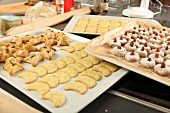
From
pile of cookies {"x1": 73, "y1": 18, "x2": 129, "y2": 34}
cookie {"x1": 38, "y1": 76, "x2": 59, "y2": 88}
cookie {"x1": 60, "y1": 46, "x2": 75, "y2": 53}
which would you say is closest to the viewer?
cookie {"x1": 38, "y1": 76, "x2": 59, "y2": 88}

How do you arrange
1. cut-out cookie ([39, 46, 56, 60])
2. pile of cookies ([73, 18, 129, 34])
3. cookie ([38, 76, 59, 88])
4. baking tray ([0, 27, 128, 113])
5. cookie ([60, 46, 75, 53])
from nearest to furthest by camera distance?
baking tray ([0, 27, 128, 113]) < cookie ([38, 76, 59, 88]) < cut-out cookie ([39, 46, 56, 60]) < cookie ([60, 46, 75, 53]) < pile of cookies ([73, 18, 129, 34])

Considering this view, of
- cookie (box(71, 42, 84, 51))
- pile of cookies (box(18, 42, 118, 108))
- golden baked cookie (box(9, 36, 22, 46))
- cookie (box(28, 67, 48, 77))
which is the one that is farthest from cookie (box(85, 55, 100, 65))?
golden baked cookie (box(9, 36, 22, 46))

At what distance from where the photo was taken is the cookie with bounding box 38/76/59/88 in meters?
0.86

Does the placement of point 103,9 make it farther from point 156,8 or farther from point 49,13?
point 156,8

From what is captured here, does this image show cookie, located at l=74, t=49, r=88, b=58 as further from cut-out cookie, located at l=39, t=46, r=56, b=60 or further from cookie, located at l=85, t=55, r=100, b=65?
cut-out cookie, located at l=39, t=46, r=56, b=60

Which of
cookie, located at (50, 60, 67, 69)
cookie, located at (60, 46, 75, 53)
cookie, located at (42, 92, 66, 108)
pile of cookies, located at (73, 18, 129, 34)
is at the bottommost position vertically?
cookie, located at (42, 92, 66, 108)

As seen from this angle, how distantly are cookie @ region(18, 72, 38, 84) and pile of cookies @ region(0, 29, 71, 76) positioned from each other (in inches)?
1.7

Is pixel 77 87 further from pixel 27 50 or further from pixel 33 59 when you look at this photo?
pixel 27 50

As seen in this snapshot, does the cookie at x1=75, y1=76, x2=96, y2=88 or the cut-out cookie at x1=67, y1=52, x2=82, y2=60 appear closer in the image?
the cookie at x1=75, y1=76, x2=96, y2=88

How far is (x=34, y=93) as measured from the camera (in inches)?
31.9

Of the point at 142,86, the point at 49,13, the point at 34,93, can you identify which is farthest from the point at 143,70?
the point at 49,13

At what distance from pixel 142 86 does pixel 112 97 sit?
0.56 ft

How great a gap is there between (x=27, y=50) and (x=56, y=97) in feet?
1.44

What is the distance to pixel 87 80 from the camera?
90 cm
